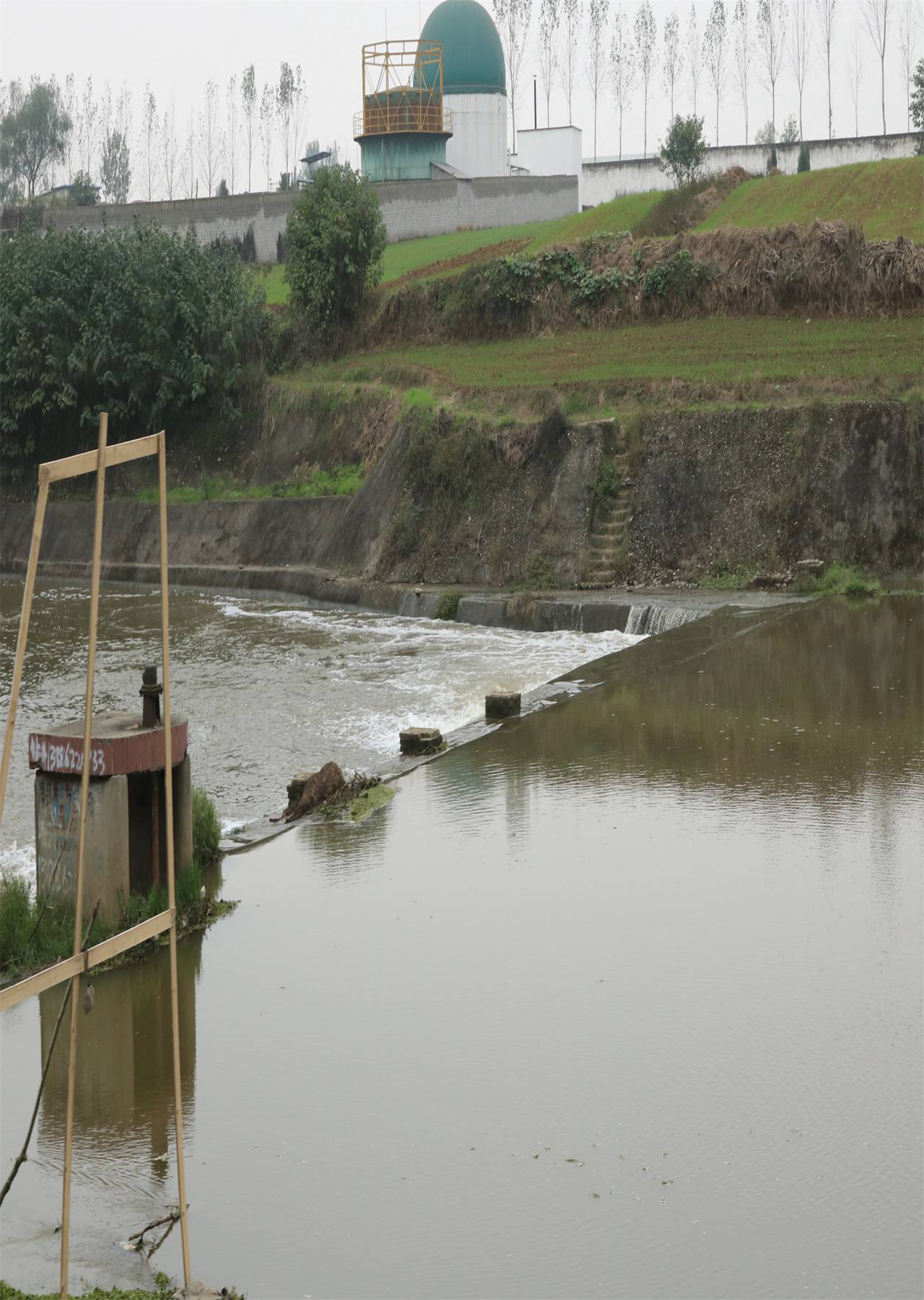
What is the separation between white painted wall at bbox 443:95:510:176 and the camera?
5469 centimetres

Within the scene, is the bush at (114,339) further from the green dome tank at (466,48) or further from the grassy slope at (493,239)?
the green dome tank at (466,48)

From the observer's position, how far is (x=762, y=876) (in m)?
8.42

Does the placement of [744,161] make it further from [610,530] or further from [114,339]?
[610,530]

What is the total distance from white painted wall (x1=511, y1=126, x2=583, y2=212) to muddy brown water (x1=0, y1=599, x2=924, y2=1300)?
5117cm

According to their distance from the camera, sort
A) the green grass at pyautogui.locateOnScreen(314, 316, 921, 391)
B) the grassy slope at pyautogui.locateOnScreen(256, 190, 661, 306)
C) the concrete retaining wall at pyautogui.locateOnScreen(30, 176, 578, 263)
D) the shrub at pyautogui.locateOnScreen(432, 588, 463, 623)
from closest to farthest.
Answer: the shrub at pyautogui.locateOnScreen(432, 588, 463, 623) → the green grass at pyautogui.locateOnScreen(314, 316, 921, 391) → the grassy slope at pyautogui.locateOnScreen(256, 190, 661, 306) → the concrete retaining wall at pyautogui.locateOnScreen(30, 176, 578, 263)

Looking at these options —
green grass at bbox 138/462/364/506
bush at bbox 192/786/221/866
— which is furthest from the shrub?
bush at bbox 192/786/221/866

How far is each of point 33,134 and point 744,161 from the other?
4592 cm

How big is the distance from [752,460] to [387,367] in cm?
1253

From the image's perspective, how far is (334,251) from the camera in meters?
37.0

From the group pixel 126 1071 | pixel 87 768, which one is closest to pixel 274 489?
pixel 126 1071

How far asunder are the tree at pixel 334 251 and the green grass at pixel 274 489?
602 centimetres

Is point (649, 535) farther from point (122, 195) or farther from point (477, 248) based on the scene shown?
point (122, 195)

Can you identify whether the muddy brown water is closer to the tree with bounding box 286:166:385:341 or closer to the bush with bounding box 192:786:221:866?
the bush with bounding box 192:786:221:866

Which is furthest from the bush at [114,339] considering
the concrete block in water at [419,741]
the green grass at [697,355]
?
the concrete block in water at [419,741]
